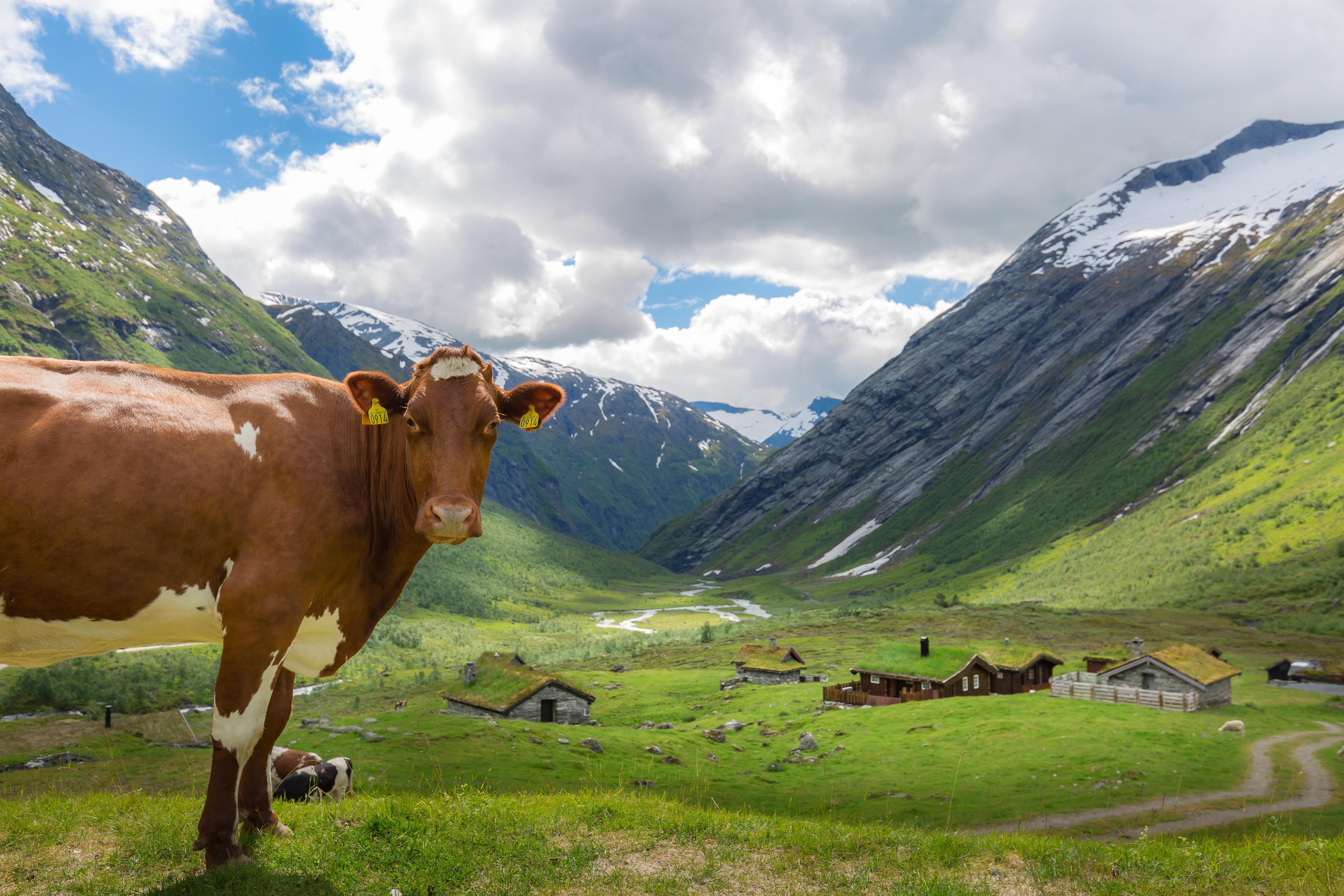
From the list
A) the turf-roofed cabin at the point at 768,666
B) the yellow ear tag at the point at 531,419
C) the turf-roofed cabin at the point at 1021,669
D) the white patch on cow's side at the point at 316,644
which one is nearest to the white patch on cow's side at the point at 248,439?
the white patch on cow's side at the point at 316,644

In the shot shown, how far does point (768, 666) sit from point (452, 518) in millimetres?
87444

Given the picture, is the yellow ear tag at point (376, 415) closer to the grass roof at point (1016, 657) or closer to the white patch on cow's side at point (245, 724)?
the white patch on cow's side at point (245, 724)

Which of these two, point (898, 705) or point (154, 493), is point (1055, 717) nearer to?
point (898, 705)

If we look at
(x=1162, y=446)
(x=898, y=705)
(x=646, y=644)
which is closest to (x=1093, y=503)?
(x=1162, y=446)

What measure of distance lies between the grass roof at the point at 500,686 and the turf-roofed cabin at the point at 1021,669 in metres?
43.9

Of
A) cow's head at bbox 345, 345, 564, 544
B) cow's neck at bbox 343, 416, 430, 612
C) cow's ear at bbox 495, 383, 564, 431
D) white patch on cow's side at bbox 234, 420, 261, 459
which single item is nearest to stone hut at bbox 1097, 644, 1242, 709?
cow's ear at bbox 495, 383, 564, 431

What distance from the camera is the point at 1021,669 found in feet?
255

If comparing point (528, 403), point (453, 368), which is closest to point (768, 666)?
point (528, 403)

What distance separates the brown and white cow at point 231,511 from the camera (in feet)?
21.0

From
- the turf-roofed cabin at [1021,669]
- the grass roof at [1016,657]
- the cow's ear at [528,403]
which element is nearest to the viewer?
the cow's ear at [528,403]

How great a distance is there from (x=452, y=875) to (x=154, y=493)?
4.51 meters

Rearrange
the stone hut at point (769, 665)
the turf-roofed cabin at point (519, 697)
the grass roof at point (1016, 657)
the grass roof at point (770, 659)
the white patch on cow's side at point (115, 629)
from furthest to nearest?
the grass roof at point (770, 659) → the stone hut at point (769, 665) → the grass roof at point (1016, 657) → the turf-roofed cabin at point (519, 697) → the white patch on cow's side at point (115, 629)

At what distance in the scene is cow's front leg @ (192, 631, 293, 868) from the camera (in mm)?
6785

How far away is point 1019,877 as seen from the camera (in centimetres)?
785
